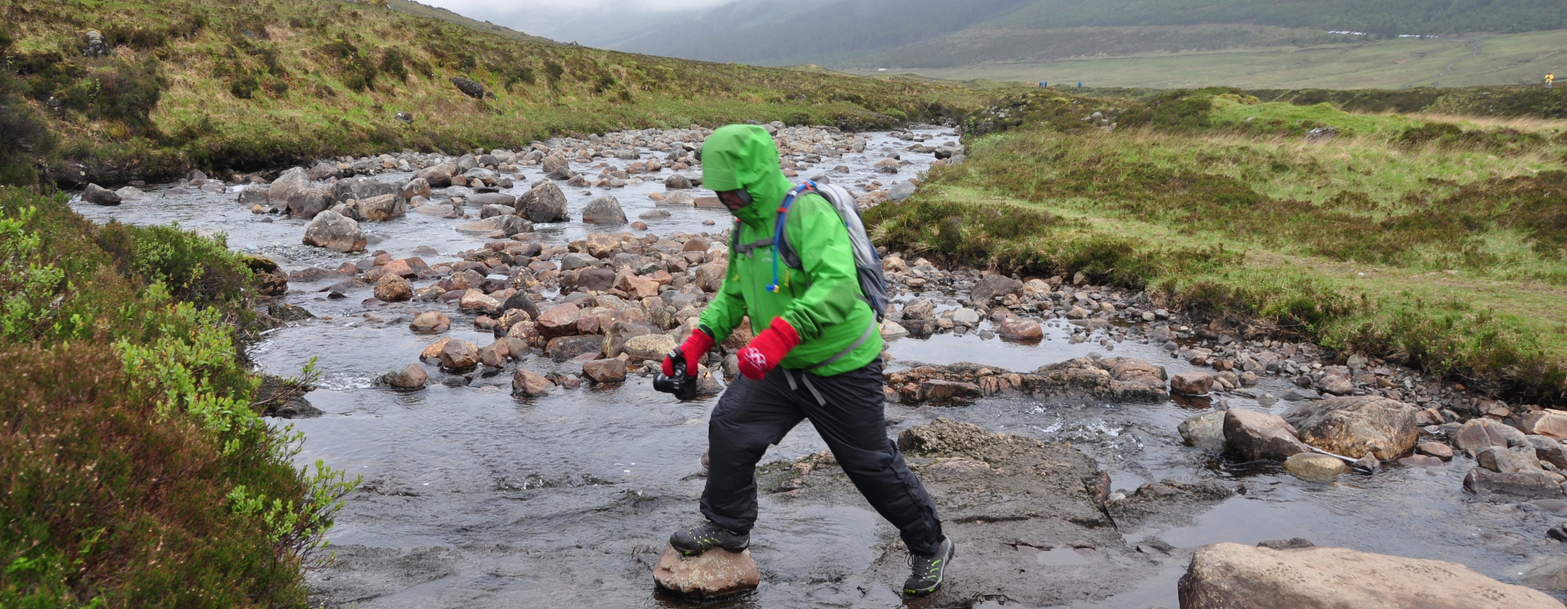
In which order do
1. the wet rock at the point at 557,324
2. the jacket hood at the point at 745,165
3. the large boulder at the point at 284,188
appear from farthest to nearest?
the large boulder at the point at 284,188 < the wet rock at the point at 557,324 < the jacket hood at the point at 745,165

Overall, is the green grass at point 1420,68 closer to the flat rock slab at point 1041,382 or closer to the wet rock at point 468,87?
the wet rock at point 468,87

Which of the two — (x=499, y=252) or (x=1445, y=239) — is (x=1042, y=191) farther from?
(x=499, y=252)

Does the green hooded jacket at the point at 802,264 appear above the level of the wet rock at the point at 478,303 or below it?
above

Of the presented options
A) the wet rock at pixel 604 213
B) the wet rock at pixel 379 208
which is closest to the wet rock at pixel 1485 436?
the wet rock at pixel 604 213

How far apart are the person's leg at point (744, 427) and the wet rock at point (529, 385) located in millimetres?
5054

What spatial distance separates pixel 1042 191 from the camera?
21922 millimetres

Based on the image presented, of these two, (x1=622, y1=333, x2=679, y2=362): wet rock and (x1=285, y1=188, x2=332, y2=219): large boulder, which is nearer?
(x1=622, y1=333, x2=679, y2=362): wet rock

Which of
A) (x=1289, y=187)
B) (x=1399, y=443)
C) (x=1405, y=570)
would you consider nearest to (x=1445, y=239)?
(x=1289, y=187)

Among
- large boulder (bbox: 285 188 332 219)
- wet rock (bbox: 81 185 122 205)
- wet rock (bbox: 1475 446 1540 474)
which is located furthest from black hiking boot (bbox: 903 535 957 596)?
wet rock (bbox: 81 185 122 205)

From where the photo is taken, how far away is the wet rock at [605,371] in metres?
10.1

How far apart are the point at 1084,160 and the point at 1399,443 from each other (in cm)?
1878

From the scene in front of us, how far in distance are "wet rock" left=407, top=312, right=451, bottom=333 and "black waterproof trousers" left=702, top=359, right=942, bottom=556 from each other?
27.2ft

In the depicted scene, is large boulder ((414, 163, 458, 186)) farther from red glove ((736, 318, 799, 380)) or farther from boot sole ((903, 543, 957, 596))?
red glove ((736, 318, 799, 380))

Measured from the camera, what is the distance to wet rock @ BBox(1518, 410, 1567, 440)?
835cm
